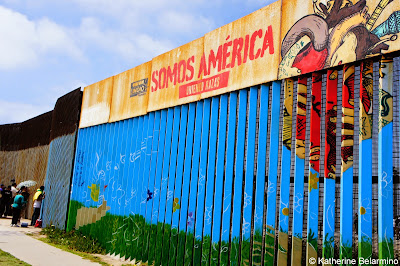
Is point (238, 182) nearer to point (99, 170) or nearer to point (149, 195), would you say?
point (149, 195)

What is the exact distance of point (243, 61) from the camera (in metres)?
6.44

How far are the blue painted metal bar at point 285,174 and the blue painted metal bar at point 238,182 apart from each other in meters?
0.87

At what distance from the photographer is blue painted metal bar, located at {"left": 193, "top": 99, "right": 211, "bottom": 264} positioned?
22.3 ft

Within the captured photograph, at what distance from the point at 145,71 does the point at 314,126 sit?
199 inches

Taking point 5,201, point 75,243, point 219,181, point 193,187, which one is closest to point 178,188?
point 193,187

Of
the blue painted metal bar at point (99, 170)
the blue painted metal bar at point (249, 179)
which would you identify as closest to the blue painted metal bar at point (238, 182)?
the blue painted metal bar at point (249, 179)

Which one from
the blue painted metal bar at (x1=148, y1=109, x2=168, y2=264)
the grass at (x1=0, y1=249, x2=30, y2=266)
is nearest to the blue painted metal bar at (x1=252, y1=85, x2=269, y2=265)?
the blue painted metal bar at (x1=148, y1=109, x2=168, y2=264)

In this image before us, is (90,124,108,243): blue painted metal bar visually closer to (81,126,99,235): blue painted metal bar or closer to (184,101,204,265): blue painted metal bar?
(81,126,99,235): blue painted metal bar

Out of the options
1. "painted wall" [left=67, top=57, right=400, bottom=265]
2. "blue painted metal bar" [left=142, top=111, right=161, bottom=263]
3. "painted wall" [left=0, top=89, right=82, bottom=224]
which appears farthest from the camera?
"painted wall" [left=0, top=89, right=82, bottom=224]

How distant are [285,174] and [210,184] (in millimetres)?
1725

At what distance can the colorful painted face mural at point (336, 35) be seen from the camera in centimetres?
452

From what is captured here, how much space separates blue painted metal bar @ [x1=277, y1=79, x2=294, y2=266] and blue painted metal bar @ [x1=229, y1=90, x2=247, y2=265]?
34.3 inches

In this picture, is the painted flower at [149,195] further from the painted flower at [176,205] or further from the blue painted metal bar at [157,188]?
the painted flower at [176,205]

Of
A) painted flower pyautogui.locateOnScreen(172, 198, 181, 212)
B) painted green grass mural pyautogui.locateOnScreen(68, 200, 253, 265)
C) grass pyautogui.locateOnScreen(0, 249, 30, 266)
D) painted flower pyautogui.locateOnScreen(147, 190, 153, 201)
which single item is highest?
painted flower pyautogui.locateOnScreen(147, 190, 153, 201)
